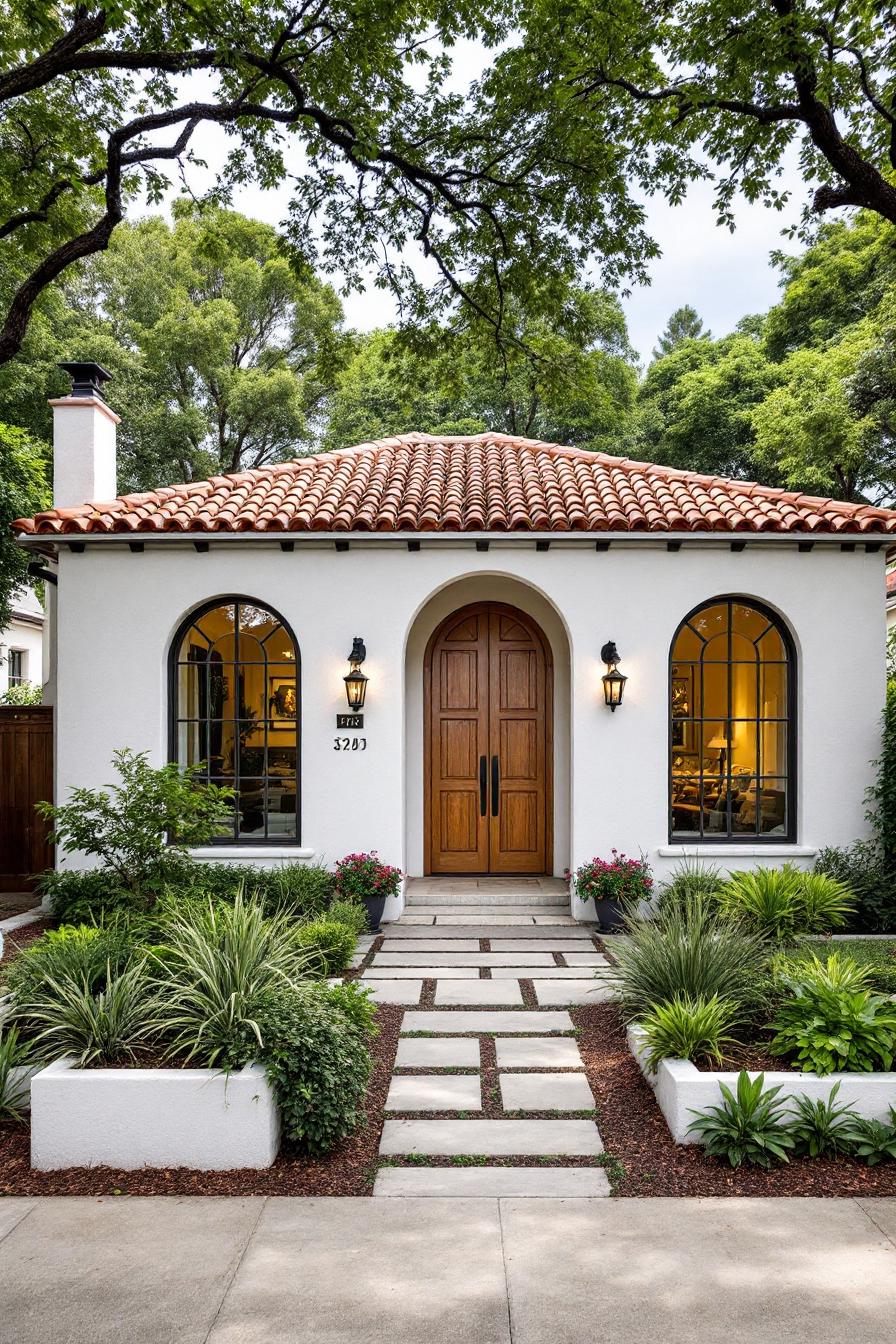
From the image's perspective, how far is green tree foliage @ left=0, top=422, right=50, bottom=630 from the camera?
10609mm

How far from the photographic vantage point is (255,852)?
8336 mm

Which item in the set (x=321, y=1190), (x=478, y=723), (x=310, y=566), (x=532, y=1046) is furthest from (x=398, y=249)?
(x=321, y=1190)

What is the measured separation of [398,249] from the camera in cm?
880

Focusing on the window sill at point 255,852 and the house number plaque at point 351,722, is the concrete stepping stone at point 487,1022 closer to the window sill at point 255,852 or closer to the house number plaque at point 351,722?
the window sill at point 255,852

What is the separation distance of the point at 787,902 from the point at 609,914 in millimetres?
1605

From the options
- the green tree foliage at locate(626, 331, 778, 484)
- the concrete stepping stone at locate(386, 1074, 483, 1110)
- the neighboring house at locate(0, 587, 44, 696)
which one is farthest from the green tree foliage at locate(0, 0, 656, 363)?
the green tree foliage at locate(626, 331, 778, 484)

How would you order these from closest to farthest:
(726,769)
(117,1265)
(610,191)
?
(117,1265) → (610,191) → (726,769)

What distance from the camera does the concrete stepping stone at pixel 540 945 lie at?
7301 mm

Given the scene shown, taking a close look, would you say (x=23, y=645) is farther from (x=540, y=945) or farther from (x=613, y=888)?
(x=613, y=888)

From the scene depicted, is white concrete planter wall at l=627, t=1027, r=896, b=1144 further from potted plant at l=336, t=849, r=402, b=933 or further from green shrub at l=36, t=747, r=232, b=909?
potted plant at l=336, t=849, r=402, b=933

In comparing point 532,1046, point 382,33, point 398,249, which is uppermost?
point 382,33

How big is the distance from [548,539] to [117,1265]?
659 centimetres

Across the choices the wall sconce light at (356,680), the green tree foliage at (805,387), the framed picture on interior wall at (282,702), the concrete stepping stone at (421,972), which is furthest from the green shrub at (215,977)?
the green tree foliage at (805,387)

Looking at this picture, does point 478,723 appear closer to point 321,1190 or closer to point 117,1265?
point 321,1190
